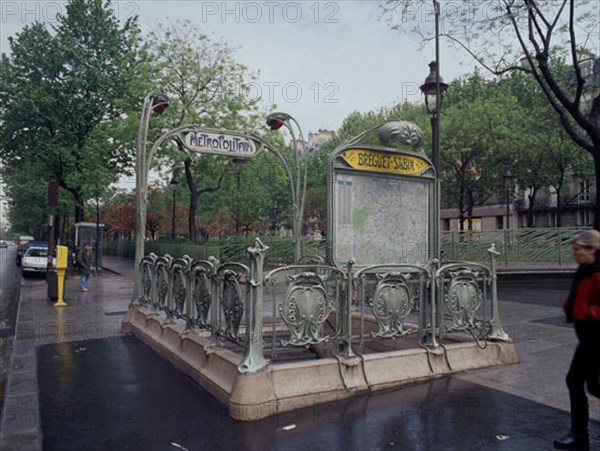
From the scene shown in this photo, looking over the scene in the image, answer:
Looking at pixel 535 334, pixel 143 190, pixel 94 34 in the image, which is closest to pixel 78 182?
pixel 94 34

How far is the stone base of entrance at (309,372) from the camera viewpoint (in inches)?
193

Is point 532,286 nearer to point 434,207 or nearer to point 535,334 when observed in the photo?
point 535,334

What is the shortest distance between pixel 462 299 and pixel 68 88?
91.0 ft

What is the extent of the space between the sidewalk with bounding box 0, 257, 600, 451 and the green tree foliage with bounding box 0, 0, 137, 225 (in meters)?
22.3

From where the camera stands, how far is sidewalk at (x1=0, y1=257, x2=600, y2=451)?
4332 mm

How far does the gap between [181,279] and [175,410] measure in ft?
8.46

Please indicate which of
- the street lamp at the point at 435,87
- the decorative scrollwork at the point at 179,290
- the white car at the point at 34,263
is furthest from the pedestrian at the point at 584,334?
the white car at the point at 34,263

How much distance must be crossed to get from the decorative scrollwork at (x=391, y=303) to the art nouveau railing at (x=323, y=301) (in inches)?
0.5

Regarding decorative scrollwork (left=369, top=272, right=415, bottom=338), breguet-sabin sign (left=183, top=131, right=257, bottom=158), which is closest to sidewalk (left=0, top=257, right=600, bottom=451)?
decorative scrollwork (left=369, top=272, right=415, bottom=338)

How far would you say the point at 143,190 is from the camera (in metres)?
10.4

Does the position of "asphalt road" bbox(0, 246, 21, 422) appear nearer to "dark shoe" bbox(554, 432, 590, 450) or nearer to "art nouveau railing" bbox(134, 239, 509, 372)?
"art nouveau railing" bbox(134, 239, 509, 372)

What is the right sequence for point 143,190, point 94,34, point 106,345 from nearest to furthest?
1. point 106,345
2. point 143,190
3. point 94,34

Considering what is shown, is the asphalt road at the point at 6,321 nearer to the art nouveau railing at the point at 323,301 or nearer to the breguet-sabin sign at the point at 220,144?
the art nouveau railing at the point at 323,301

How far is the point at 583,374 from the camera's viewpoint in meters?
4.18
